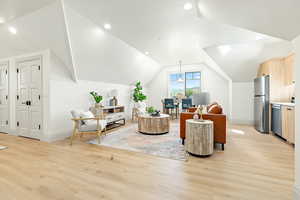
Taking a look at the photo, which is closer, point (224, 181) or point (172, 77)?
point (224, 181)

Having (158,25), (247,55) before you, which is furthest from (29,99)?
(247,55)

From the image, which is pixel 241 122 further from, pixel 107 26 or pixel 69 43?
pixel 69 43

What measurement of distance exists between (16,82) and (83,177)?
4.01 meters

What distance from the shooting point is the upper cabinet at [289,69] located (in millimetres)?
3645

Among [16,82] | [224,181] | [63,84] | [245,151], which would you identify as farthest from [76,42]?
[245,151]

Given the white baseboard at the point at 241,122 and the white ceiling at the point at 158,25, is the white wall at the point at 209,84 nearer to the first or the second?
the white baseboard at the point at 241,122

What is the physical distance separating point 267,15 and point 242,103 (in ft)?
15.8

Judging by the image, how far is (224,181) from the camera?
6.05 ft

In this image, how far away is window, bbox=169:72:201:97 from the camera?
7359mm

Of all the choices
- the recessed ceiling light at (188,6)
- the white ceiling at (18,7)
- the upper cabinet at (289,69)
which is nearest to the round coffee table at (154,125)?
the recessed ceiling light at (188,6)

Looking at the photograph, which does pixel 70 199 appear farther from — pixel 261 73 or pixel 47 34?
pixel 261 73

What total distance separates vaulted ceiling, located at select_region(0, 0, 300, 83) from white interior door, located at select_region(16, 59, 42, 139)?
49cm

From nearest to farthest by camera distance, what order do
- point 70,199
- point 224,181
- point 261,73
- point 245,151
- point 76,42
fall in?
point 70,199, point 224,181, point 245,151, point 76,42, point 261,73

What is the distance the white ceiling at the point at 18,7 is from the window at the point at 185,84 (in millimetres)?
6159
